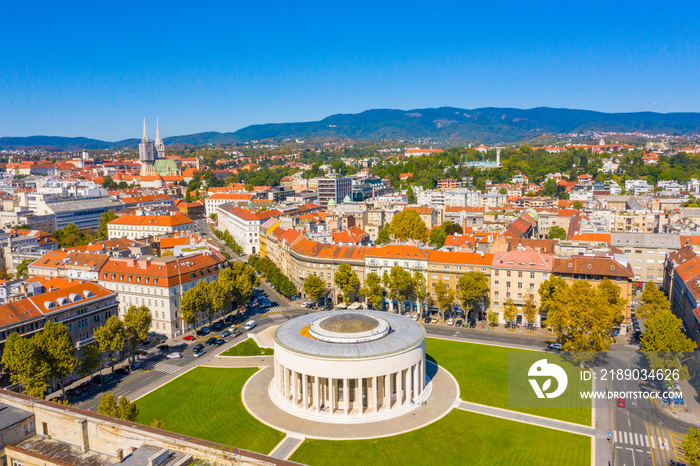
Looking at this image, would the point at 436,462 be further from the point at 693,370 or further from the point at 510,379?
the point at 693,370

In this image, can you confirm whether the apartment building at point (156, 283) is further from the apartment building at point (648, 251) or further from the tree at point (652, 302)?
the apartment building at point (648, 251)

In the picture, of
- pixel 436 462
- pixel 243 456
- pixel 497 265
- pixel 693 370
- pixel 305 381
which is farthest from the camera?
pixel 497 265

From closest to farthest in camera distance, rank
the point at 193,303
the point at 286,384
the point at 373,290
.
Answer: the point at 286,384 → the point at 193,303 → the point at 373,290

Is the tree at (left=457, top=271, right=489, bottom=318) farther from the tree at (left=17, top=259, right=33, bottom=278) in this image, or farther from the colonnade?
the tree at (left=17, top=259, right=33, bottom=278)

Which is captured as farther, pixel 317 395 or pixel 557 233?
pixel 557 233

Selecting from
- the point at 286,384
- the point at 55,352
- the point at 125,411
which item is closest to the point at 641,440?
the point at 286,384

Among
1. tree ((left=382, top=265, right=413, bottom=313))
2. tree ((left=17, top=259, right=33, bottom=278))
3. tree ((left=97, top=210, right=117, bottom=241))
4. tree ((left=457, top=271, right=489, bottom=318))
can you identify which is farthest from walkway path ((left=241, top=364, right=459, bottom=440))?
tree ((left=97, top=210, right=117, bottom=241))

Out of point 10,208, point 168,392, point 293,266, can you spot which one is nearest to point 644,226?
point 293,266

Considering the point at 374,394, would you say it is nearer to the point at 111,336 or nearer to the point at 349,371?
the point at 349,371

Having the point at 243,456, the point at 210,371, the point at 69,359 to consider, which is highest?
the point at 243,456
